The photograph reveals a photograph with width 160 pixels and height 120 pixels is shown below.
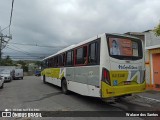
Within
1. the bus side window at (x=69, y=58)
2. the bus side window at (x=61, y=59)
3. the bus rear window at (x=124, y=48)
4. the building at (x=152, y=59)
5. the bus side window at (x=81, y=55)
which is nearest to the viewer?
the bus rear window at (x=124, y=48)

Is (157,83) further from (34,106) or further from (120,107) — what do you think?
(34,106)

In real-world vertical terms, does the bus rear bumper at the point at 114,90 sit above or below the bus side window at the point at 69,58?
below

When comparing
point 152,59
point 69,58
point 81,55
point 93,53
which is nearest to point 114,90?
point 93,53

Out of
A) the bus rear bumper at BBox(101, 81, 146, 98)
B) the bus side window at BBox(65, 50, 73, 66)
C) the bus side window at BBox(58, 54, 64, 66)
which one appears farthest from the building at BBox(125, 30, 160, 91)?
the bus rear bumper at BBox(101, 81, 146, 98)

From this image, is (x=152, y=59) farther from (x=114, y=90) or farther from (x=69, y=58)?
(x=114, y=90)

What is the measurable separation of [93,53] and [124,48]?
1348 millimetres

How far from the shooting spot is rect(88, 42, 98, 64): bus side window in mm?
8751

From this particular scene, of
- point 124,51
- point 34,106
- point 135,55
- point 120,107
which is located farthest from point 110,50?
point 34,106

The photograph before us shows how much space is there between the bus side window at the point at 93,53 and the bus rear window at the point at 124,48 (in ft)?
2.18

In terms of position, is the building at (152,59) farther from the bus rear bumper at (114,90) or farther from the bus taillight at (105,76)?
the bus taillight at (105,76)

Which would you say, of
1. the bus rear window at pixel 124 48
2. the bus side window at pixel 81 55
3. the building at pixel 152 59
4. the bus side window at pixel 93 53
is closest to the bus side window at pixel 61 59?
the bus side window at pixel 81 55

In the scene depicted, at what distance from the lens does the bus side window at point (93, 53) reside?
8.75 m

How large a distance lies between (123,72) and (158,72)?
278 inches

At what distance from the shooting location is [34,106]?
30.9 feet
